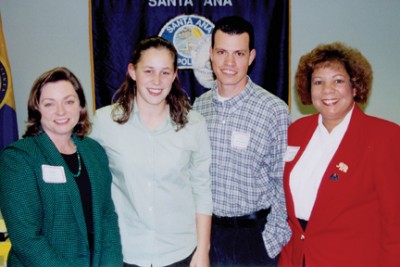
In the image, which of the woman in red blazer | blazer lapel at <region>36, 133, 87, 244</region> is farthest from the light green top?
the woman in red blazer

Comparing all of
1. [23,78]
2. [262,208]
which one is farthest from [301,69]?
[23,78]

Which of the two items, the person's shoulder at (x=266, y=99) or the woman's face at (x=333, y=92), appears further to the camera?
the person's shoulder at (x=266, y=99)

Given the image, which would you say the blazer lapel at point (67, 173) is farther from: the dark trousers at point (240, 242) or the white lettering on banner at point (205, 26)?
the white lettering on banner at point (205, 26)

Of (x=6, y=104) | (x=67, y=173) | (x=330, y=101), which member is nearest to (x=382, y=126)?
(x=330, y=101)

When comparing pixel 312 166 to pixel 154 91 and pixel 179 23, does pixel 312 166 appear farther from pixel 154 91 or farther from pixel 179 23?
pixel 179 23

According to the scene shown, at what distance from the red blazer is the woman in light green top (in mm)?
567

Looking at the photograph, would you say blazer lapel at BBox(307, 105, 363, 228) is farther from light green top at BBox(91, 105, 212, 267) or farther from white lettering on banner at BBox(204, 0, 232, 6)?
white lettering on banner at BBox(204, 0, 232, 6)

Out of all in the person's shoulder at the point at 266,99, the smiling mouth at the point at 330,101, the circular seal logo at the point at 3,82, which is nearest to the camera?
the smiling mouth at the point at 330,101

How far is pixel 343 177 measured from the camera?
1.62 metres

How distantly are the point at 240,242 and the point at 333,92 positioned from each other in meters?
0.92

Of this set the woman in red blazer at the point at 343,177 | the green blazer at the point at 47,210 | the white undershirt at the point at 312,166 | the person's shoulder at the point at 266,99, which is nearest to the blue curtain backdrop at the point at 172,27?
the person's shoulder at the point at 266,99

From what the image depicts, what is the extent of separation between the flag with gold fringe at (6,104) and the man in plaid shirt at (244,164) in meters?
2.20

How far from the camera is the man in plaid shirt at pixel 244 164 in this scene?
1972 mm

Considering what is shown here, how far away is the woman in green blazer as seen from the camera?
1.38m
